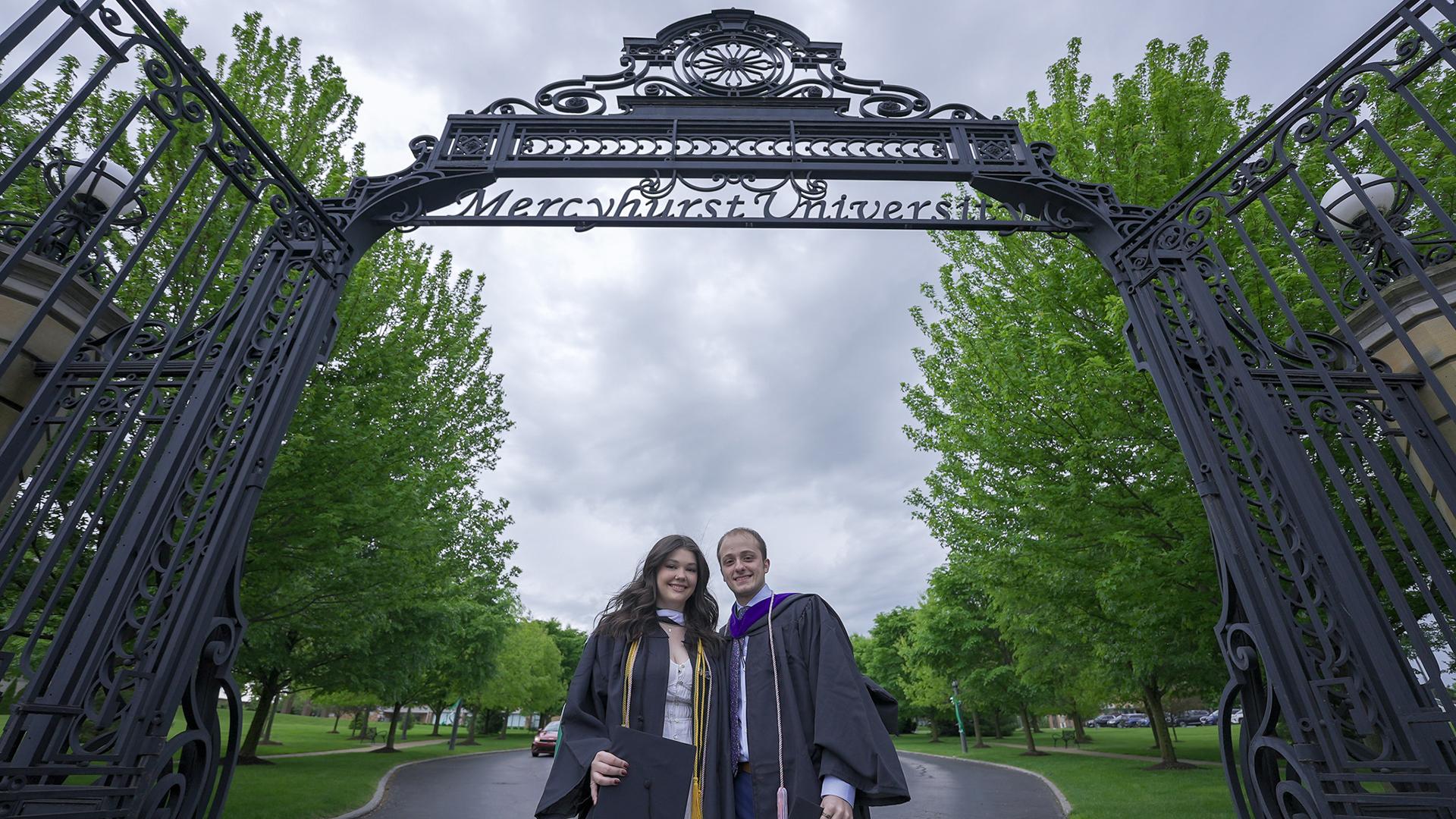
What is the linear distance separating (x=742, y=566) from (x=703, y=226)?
2.18m

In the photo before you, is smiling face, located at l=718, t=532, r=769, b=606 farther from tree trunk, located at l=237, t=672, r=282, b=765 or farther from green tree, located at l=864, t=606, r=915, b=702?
green tree, located at l=864, t=606, r=915, b=702

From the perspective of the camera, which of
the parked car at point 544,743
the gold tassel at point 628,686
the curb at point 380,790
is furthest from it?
the parked car at point 544,743

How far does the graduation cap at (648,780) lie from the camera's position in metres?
2.84

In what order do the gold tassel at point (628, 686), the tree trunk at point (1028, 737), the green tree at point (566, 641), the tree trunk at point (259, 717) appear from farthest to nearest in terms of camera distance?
1. the green tree at point (566, 641)
2. the tree trunk at point (1028, 737)
3. the tree trunk at point (259, 717)
4. the gold tassel at point (628, 686)

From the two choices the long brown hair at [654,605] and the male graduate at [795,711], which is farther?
the long brown hair at [654,605]

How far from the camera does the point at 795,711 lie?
3.05m

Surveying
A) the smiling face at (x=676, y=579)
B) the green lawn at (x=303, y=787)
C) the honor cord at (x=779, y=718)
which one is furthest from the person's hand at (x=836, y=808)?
the green lawn at (x=303, y=787)

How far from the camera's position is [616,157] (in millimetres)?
4578

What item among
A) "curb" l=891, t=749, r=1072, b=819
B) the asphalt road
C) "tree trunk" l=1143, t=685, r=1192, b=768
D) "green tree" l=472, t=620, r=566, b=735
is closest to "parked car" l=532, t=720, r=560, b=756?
"green tree" l=472, t=620, r=566, b=735

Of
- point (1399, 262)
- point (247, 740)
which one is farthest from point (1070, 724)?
point (1399, 262)

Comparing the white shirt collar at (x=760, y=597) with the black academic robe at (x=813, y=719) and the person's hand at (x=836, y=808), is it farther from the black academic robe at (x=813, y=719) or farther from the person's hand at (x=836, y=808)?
the person's hand at (x=836, y=808)

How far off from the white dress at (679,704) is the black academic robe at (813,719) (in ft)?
0.82

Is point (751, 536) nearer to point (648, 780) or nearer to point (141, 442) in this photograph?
point (648, 780)

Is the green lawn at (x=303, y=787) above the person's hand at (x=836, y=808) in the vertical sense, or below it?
below
